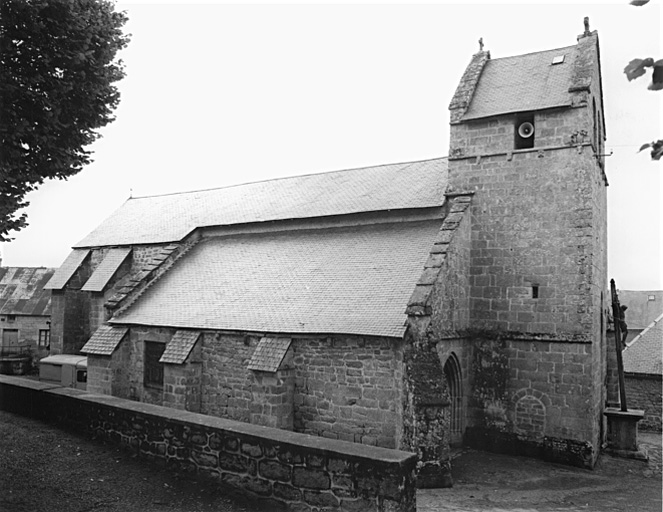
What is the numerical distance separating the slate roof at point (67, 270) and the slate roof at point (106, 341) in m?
8.48

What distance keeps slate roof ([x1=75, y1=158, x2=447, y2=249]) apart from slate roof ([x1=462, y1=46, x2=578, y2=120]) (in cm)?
285

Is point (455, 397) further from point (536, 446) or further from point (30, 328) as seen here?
point (30, 328)

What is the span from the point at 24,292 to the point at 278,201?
24.2 m

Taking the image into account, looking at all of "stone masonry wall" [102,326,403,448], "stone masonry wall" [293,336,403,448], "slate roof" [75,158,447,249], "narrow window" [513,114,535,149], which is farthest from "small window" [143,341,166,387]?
"narrow window" [513,114,535,149]

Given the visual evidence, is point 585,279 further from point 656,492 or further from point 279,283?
point 279,283

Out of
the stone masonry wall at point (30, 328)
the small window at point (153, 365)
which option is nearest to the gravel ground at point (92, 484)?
the small window at point (153, 365)

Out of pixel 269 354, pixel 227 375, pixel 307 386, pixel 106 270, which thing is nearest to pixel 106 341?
pixel 227 375

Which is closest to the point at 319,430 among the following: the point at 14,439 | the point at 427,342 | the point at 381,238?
the point at 427,342

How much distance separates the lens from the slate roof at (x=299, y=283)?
50.1ft

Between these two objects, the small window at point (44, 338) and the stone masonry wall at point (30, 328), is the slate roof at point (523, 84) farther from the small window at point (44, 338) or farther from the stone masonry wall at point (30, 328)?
the stone masonry wall at point (30, 328)

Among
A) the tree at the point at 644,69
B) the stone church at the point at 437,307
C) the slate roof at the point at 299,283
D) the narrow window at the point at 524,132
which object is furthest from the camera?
the narrow window at the point at 524,132

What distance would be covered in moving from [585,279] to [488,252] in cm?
284

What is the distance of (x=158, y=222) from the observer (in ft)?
85.5

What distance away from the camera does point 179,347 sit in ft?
56.2
